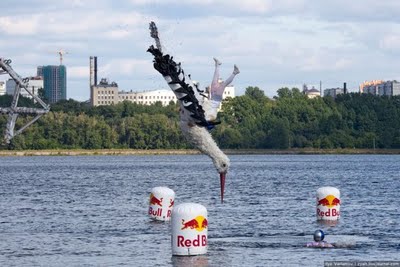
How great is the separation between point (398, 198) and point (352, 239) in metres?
43.1

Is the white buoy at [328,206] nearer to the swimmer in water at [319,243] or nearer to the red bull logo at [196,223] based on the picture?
the swimmer in water at [319,243]

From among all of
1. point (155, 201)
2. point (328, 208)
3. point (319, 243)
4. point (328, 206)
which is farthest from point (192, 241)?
point (328, 208)

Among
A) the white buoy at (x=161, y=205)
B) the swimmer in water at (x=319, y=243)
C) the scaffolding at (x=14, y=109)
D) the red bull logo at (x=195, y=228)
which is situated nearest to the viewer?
the red bull logo at (x=195, y=228)

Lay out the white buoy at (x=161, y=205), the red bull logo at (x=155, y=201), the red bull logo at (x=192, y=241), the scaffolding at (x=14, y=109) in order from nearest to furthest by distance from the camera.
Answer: the red bull logo at (x=192, y=241) → the white buoy at (x=161, y=205) → the red bull logo at (x=155, y=201) → the scaffolding at (x=14, y=109)

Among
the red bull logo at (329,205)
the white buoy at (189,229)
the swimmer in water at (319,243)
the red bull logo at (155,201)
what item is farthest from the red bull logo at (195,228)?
the red bull logo at (329,205)

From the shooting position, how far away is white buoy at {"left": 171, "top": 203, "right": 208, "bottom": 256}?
5438 centimetres

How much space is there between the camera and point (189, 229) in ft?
180

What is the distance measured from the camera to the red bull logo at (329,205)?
77312 mm

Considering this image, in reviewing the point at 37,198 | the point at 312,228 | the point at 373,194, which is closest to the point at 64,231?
the point at 312,228

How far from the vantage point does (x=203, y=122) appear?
1732 inches

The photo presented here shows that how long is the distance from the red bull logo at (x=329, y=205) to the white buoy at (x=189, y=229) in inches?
838

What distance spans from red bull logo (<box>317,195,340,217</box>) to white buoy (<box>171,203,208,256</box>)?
21284 millimetres

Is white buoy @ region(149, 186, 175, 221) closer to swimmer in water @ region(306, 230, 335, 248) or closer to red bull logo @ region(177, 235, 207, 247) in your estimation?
swimmer in water @ region(306, 230, 335, 248)

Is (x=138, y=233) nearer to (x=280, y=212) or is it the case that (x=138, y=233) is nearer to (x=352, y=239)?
(x=352, y=239)
